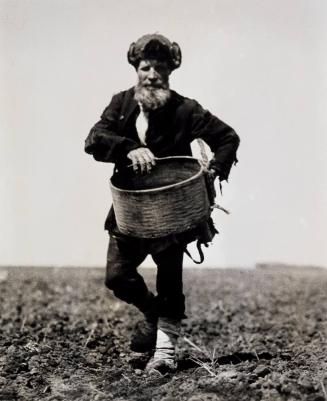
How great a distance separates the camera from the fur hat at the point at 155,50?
356cm

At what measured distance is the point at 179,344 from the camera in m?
4.93

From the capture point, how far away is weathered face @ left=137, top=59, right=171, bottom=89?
3.60 metres

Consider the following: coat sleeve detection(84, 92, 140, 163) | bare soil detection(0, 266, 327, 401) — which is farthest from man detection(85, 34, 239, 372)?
bare soil detection(0, 266, 327, 401)

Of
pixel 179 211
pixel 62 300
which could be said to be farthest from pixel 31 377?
pixel 62 300

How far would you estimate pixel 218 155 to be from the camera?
11.8ft

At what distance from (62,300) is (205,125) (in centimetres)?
398

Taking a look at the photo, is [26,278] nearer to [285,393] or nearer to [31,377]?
[31,377]

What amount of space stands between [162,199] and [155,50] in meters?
0.91

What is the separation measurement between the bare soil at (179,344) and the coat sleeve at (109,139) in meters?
1.33

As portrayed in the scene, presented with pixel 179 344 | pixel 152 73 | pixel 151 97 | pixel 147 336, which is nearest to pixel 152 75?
pixel 152 73

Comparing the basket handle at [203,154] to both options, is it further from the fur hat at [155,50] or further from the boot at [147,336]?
the boot at [147,336]

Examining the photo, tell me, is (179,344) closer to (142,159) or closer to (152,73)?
(142,159)

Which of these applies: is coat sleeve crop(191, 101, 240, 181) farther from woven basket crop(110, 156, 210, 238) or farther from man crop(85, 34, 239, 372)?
woven basket crop(110, 156, 210, 238)

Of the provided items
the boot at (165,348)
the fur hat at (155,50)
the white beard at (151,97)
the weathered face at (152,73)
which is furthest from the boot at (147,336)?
the fur hat at (155,50)
